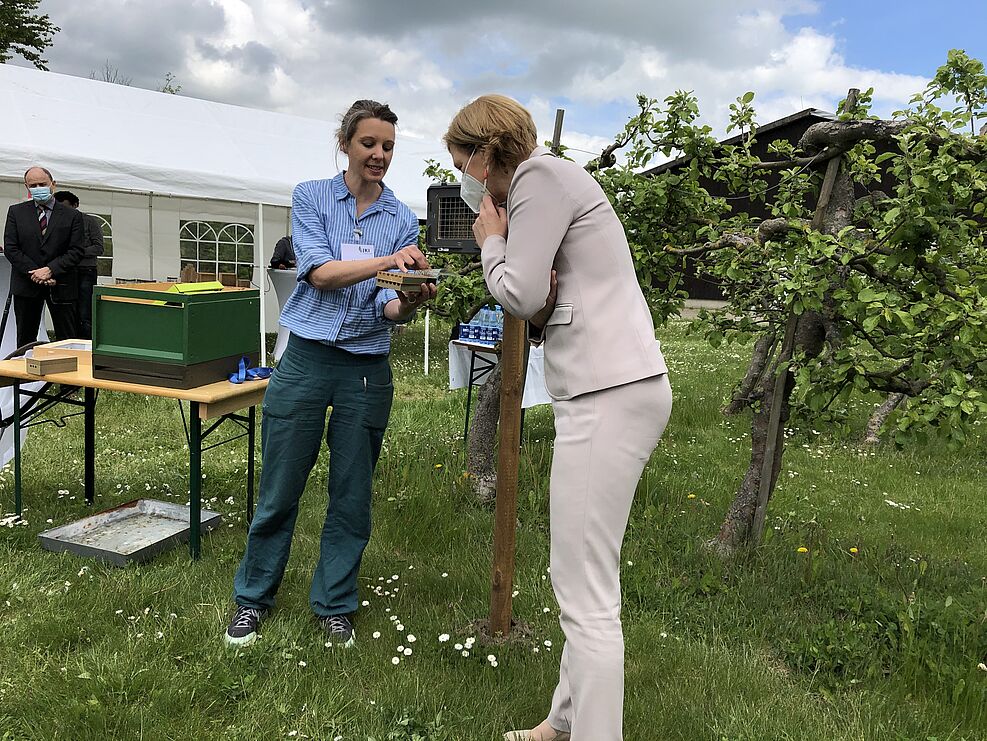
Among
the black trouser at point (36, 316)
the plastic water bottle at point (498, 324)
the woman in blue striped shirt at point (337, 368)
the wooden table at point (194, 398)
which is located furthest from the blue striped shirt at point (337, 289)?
the black trouser at point (36, 316)

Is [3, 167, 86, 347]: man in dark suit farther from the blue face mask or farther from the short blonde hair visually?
the short blonde hair

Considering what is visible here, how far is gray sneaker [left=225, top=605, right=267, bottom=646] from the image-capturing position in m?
2.79

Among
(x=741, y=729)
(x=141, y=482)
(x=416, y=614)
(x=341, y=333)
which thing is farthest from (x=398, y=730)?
(x=141, y=482)

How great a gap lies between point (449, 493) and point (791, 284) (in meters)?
2.39

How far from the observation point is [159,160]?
8.79 meters

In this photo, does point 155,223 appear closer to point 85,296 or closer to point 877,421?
point 85,296

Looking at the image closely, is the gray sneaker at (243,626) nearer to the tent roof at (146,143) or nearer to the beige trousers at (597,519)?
the beige trousers at (597,519)

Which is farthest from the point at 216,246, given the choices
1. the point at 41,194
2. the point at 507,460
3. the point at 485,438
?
the point at 507,460

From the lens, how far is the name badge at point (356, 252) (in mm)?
2686

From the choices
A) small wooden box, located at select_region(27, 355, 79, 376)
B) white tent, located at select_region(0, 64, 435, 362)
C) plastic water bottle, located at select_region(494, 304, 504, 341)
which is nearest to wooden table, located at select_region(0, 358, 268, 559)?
small wooden box, located at select_region(27, 355, 79, 376)

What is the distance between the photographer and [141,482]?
15.8 ft

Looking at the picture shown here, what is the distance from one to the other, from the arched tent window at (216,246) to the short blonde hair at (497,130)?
10.3 metres

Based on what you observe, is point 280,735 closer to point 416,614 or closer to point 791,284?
point 416,614

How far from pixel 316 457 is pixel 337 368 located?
38 cm
